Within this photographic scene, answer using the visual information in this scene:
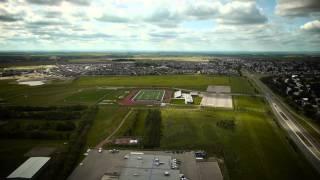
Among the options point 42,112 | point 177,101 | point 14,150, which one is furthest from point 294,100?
point 14,150

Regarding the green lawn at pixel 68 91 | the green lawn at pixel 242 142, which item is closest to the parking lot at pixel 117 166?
the green lawn at pixel 242 142

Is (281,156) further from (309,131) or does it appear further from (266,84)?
(266,84)

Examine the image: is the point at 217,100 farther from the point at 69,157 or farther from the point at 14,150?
the point at 14,150

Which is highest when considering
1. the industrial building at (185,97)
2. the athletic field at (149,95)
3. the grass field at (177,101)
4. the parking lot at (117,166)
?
the industrial building at (185,97)

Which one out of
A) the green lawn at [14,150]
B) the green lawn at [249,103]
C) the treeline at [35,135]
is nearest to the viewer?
the green lawn at [14,150]

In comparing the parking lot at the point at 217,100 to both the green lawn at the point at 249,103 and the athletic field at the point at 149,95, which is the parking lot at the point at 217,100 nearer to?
the green lawn at the point at 249,103

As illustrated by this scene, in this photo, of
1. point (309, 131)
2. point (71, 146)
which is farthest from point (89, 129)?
point (309, 131)

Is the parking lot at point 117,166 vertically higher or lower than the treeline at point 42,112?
lower
